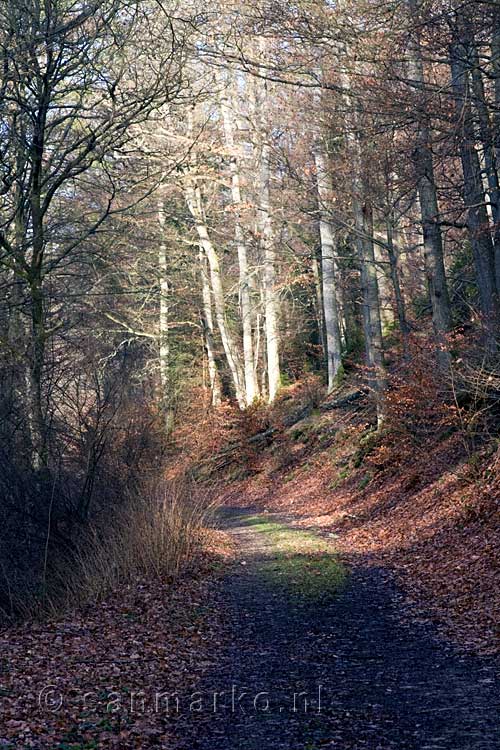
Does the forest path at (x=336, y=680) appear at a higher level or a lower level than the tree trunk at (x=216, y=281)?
lower

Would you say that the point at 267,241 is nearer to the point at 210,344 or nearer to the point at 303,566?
the point at 210,344

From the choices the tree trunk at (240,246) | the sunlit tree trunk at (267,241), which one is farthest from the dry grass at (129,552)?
the tree trunk at (240,246)

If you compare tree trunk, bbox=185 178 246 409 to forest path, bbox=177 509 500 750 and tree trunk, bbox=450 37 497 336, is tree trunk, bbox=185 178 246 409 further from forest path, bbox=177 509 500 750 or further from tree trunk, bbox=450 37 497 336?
forest path, bbox=177 509 500 750

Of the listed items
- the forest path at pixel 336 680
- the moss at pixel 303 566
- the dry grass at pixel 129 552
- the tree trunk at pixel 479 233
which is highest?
the tree trunk at pixel 479 233

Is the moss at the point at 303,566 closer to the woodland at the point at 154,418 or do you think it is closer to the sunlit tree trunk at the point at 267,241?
the woodland at the point at 154,418

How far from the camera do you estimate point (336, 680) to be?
24.2 ft

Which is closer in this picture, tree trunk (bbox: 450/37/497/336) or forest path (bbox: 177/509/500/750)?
forest path (bbox: 177/509/500/750)

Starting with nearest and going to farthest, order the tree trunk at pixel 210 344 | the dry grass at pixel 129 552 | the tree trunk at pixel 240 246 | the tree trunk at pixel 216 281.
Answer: the dry grass at pixel 129 552 < the tree trunk at pixel 240 246 < the tree trunk at pixel 216 281 < the tree trunk at pixel 210 344

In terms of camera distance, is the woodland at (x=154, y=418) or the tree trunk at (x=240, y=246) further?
the tree trunk at (x=240, y=246)

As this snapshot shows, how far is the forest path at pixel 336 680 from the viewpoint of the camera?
597cm

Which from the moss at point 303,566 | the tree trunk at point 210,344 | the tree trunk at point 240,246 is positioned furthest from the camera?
the tree trunk at point 210,344

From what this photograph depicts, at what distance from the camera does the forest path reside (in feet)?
19.6

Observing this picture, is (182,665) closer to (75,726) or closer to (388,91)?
(75,726)

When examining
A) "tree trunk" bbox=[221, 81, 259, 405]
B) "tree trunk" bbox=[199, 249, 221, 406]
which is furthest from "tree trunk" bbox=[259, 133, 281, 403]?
"tree trunk" bbox=[199, 249, 221, 406]
